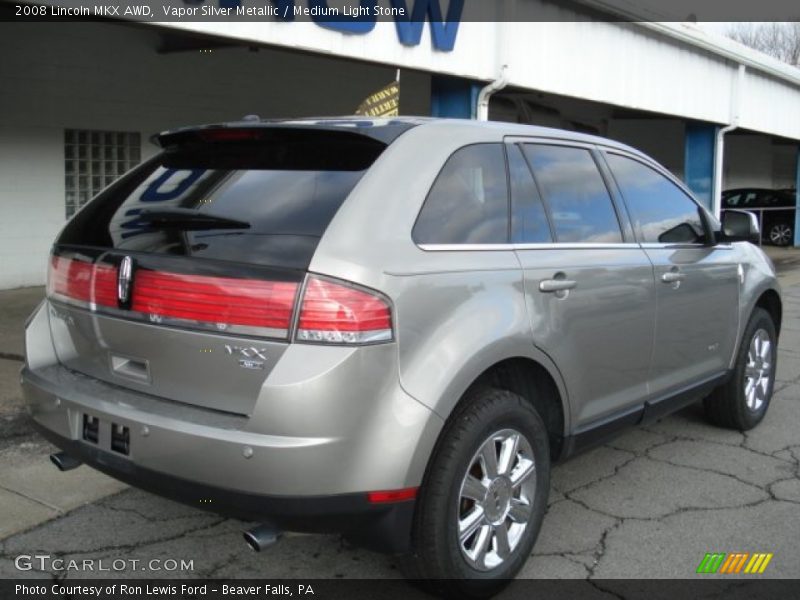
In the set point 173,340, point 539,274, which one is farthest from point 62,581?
point 539,274

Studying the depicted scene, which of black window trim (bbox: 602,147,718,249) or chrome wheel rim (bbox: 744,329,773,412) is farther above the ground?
black window trim (bbox: 602,147,718,249)

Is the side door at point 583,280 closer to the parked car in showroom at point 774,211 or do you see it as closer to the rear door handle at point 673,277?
the rear door handle at point 673,277

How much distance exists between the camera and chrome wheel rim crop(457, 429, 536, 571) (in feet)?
9.83

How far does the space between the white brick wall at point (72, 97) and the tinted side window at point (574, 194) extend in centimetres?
656

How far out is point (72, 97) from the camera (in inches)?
412

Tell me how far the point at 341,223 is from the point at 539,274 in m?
0.99

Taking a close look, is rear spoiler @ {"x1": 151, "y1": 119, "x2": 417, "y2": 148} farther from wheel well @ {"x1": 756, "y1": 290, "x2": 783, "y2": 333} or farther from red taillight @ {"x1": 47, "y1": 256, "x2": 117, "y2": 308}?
wheel well @ {"x1": 756, "y1": 290, "x2": 783, "y2": 333}

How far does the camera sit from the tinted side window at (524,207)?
3359 millimetres

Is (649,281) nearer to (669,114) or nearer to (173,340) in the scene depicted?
(173,340)

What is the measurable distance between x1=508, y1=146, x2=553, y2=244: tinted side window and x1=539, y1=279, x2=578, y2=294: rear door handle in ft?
0.61

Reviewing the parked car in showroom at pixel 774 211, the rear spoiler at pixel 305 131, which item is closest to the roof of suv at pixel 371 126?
the rear spoiler at pixel 305 131

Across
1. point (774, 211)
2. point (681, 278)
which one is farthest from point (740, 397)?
point (774, 211)

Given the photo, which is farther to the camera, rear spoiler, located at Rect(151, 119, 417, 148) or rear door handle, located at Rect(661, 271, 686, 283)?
rear door handle, located at Rect(661, 271, 686, 283)

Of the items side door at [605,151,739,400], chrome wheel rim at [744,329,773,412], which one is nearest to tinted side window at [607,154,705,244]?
side door at [605,151,739,400]
